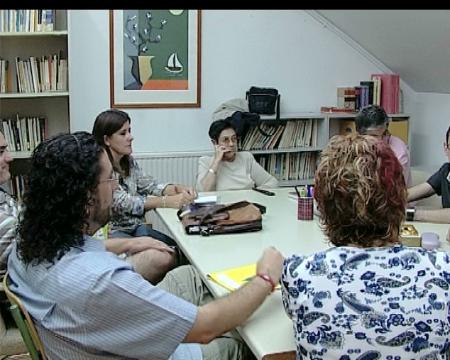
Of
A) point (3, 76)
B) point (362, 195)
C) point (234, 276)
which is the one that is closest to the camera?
point (362, 195)

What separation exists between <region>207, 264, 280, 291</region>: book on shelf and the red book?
10.3 feet

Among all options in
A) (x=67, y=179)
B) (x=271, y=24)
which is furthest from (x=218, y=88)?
(x=67, y=179)

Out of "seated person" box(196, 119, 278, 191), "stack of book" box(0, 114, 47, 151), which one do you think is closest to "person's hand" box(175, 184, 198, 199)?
"seated person" box(196, 119, 278, 191)

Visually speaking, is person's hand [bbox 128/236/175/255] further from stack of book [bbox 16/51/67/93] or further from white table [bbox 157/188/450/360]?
stack of book [bbox 16/51/67/93]

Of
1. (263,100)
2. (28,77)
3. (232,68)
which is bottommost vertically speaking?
(263,100)

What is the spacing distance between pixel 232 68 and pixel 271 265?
124 inches

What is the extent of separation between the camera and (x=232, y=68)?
14.9ft

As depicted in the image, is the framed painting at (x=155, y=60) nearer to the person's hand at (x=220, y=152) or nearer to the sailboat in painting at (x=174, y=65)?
the sailboat in painting at (x=174, y=65)

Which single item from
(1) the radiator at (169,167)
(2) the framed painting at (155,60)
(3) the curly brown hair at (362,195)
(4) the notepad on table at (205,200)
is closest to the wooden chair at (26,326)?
(3) the curly brown hair at (362,195)

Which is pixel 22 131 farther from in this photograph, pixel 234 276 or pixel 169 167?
pixel 234 276

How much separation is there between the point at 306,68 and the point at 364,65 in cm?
54

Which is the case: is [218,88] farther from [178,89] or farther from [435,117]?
[435,117]

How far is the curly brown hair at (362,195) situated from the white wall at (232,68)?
2975 mm

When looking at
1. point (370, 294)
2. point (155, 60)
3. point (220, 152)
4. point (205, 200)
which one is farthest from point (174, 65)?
point (370, 294)
